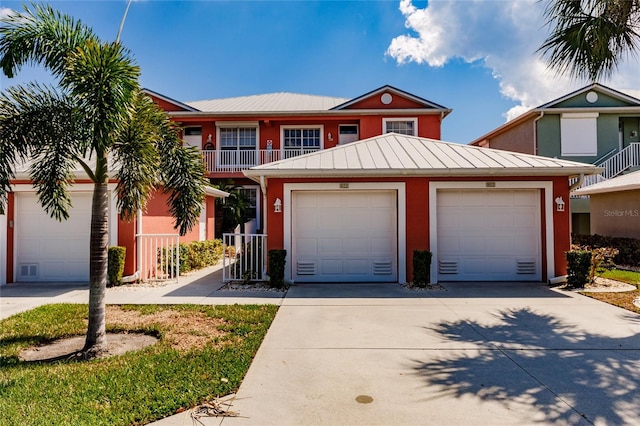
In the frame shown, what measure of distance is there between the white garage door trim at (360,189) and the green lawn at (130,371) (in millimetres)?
3054

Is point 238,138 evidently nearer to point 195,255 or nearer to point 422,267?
point 195,255

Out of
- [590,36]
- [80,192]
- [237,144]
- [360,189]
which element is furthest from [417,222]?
[237,144]

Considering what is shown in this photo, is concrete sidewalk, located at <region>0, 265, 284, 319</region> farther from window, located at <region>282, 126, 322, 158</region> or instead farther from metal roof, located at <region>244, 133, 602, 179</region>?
window, located at <region>282, 126, 322, 158</region>

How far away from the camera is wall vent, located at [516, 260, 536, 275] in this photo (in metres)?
9.24

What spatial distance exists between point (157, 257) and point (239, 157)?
889 centimetres

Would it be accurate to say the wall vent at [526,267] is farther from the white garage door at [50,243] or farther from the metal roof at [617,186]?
the white garage door at [50,243]

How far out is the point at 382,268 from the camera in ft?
30.5

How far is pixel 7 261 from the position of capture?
371 inches

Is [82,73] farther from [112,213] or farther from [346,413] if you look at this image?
[112,213]

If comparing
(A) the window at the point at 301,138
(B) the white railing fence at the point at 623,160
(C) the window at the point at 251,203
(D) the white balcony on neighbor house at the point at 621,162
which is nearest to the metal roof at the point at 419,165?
(C) the window at the point at 251,203

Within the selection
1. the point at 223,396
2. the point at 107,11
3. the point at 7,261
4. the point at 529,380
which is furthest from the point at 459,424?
the point at 7,261

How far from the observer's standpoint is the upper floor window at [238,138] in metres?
18.7

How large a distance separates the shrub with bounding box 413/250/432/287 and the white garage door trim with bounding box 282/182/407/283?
1.72ft

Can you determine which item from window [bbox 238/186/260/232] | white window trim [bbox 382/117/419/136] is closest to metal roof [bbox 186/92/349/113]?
white window trim [bbox 382/117/419/136]
